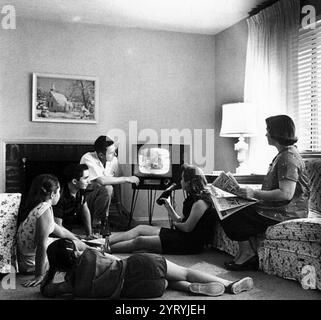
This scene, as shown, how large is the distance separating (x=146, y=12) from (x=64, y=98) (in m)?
1.27

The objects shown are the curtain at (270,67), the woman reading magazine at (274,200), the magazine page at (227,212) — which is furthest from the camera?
the curtain at (270,67)

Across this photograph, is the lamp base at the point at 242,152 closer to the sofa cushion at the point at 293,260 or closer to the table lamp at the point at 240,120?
the table lamp at the point at 240,120

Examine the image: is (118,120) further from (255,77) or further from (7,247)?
(7,247)

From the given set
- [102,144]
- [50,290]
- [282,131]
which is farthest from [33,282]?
[102,144]

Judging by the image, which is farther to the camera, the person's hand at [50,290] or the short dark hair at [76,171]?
the short dark hair at [76,171]

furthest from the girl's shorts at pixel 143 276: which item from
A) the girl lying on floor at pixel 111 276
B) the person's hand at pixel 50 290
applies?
the person's hand at pixel 50 290

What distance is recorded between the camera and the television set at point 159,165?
169 inches

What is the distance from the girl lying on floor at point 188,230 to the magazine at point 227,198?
0.74 ft

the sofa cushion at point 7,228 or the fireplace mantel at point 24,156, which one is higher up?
the fireplace mantel at point 24,156

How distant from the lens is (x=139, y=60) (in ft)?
16.8

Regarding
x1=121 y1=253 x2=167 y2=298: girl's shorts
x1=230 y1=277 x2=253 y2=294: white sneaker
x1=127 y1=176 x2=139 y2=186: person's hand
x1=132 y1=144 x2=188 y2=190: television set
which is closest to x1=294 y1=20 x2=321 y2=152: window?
x1=132 y1=144 x2=188 y2=190: television set

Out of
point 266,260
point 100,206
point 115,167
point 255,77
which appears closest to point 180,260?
point 266,260

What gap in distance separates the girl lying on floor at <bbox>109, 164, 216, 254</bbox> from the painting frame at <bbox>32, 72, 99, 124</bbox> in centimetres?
209
